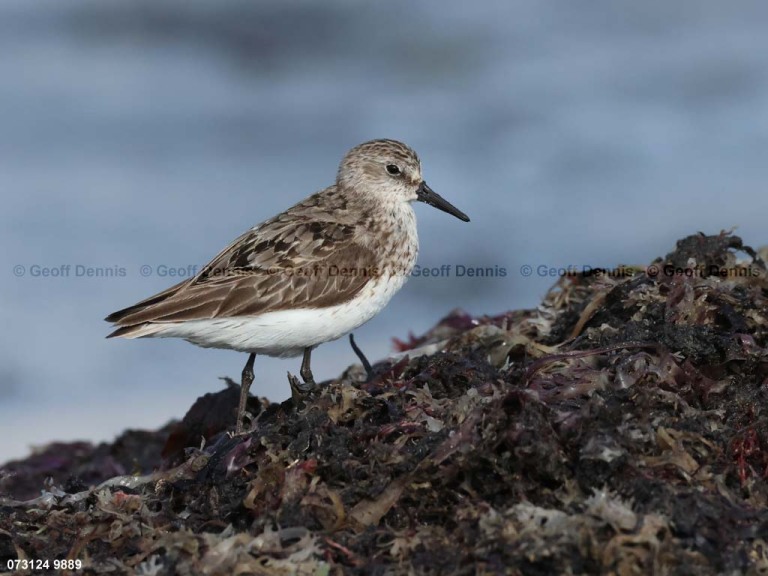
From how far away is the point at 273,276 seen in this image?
5461 mm

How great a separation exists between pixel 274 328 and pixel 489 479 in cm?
220

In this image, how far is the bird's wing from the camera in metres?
5.32

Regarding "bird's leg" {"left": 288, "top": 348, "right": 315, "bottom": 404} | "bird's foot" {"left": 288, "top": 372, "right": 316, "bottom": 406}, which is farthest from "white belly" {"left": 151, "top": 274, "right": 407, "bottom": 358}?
"bird's foot" {"left": 288, "top": 372, "right": 316, "bottom": 406}

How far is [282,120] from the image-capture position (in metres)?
14.4

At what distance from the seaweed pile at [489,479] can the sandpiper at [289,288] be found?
0.75 metres

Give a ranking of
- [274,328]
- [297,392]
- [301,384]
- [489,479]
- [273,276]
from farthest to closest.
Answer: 1. [273,276]
2. [274,328]
3. [301,384]
4. [297,392]
5. [489,479]

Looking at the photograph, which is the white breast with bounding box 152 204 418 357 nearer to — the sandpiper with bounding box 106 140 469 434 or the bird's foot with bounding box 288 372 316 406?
the sandpiper with bounding box 106 140 469 434

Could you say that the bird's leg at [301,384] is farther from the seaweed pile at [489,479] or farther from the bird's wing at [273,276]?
the bird's wing at [273,276]

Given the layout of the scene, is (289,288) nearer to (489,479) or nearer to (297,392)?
(297,392)

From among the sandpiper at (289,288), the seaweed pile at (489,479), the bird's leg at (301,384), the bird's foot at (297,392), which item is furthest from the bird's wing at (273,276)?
the seaweed pile at (489,479)

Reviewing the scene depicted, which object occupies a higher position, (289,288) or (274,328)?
(289,288)

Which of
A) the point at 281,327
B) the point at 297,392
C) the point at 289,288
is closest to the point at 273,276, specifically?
the point at 289,288

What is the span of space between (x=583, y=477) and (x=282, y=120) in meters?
11.7

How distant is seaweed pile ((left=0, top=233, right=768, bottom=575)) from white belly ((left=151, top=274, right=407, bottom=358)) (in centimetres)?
72
